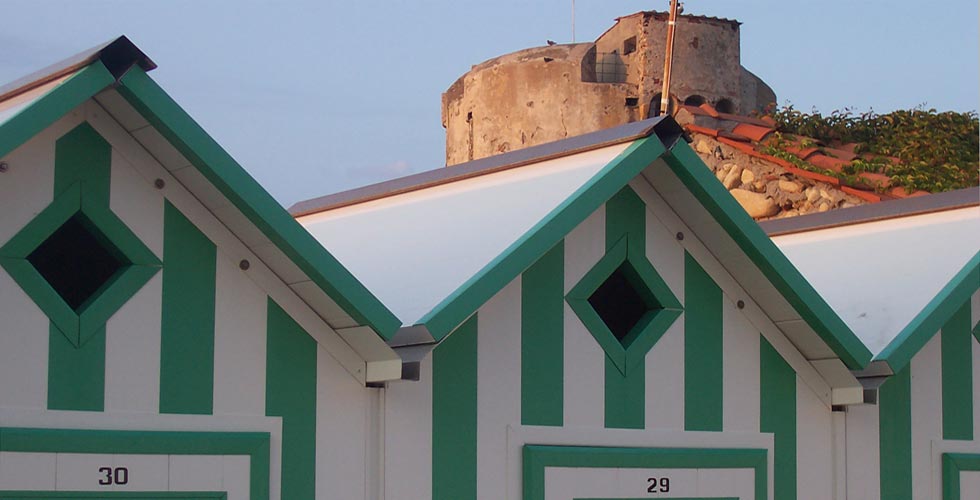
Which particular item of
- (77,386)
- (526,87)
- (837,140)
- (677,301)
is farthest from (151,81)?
(526,87)

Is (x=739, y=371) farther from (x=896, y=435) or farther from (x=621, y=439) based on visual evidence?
(x=896, y=435)

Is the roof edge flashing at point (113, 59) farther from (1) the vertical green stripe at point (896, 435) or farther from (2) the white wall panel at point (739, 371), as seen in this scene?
(1) the vertical green stripe at point (896, 435)

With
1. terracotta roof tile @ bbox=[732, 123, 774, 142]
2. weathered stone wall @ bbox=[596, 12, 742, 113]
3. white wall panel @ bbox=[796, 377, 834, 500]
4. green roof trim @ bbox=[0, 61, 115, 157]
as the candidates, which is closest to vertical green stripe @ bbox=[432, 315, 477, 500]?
green roof trim @ bbox=[0, 61, 115, 157]

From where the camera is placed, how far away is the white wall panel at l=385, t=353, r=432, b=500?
6051 mm

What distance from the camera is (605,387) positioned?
6684 mm

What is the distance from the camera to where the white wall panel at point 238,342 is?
5.70m

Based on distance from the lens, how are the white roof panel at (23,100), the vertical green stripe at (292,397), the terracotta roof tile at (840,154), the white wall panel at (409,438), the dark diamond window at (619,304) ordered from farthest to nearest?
1. the terracotta roof tile at (840,154)
2. the dark diamond window at (619,304)
3. the white wall panel at (409,438)
4. the vertical green stripe at (292,397)
5. the white roof panel at (23,100)

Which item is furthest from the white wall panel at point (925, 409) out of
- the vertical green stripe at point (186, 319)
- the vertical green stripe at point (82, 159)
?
the vertical green stripe at point (82, 159)

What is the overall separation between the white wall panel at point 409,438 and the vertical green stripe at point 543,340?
0.49 metres

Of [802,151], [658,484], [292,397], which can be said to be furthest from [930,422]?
[802,151]

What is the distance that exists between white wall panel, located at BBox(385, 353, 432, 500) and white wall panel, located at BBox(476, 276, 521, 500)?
0.25m

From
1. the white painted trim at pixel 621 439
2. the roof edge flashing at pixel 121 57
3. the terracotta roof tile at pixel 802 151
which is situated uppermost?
the terracotta roof tile at pixel 802 151

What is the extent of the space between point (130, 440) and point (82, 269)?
94 cm

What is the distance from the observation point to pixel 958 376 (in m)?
7.88
